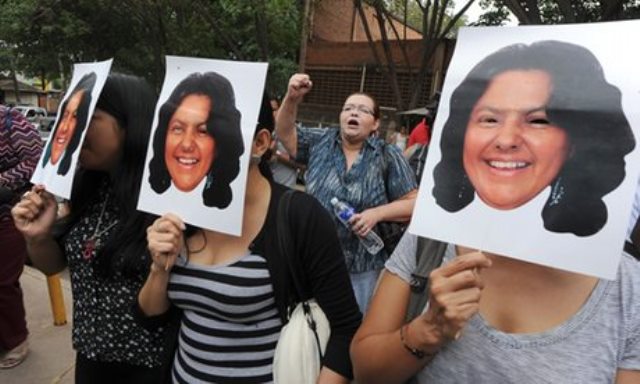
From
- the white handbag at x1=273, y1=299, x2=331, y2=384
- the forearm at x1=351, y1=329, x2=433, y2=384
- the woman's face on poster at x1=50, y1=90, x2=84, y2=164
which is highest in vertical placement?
the woman's face on poster at x1=50, y1=90, x2=84, y2=164

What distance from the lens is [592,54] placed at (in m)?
0.90

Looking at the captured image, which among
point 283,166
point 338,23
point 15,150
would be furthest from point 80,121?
point 338,23

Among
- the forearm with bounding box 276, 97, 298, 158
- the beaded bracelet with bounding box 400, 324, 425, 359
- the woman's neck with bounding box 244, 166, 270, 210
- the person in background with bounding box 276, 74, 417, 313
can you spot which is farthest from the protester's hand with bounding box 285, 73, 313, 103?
the beaded bracelet with bounding box 400, 324, 425, 359

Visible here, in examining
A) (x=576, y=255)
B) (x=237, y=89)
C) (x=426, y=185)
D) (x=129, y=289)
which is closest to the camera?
(x=576, y=255)

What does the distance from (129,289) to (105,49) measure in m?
17.5

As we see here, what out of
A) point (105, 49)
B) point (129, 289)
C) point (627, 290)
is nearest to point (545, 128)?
point (627, 290)

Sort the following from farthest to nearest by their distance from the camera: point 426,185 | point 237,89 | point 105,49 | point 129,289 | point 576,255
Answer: point 105,49, point 129,289, point 237,89, point 426,185, point 576,255

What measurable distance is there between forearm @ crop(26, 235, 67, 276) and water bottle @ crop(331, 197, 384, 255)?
1287 mm

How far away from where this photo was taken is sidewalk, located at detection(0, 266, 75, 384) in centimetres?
304

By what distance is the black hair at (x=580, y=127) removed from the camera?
87 centimetres

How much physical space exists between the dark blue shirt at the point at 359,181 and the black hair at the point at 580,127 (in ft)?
5.78

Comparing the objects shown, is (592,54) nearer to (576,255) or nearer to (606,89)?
(606,89)

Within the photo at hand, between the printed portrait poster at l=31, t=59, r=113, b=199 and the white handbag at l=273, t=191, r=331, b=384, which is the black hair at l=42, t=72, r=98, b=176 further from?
the white handbag at l=273, t=191, r=331, b=384

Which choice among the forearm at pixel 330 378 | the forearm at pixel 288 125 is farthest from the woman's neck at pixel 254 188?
the forearm at pixel 288 125
